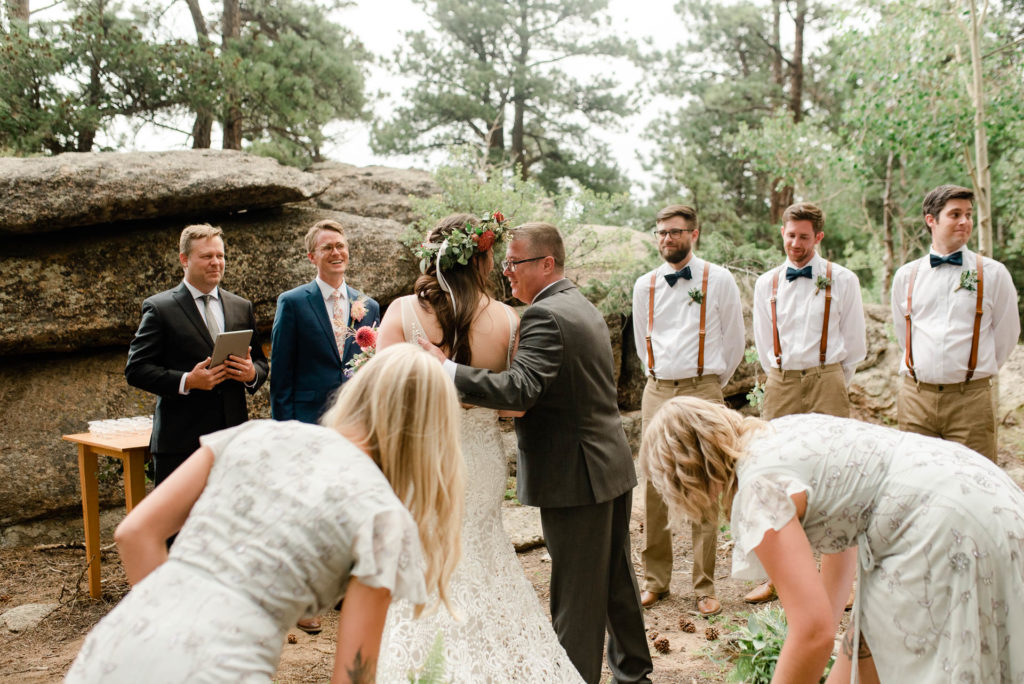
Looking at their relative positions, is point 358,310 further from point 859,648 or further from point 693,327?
point 859,648

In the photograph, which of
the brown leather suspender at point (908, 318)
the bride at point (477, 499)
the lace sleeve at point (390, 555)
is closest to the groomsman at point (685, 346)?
the brown leather suspender at point (908, 318)

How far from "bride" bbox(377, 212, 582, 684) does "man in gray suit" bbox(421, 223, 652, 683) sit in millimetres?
131

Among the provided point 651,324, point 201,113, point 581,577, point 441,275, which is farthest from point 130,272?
point 581,577

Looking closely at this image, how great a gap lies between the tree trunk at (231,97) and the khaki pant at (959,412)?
8.80 m

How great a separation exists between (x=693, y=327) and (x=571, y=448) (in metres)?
1.95

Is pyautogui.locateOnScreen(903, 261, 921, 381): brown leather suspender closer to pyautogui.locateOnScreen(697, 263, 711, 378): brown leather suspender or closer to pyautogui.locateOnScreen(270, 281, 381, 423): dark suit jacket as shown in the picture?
pyautogui.locateOnScreen(697, 263, 711, 378): brown leather suspender

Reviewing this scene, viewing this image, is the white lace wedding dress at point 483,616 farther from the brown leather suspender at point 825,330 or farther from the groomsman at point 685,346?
the brown leather suspender at point 825,330

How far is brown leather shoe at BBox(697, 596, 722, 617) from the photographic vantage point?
4.54m

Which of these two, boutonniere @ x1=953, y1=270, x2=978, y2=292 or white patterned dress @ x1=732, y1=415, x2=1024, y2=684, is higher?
boutonniere @ x1=953, y1=270, x2=978, y2=292

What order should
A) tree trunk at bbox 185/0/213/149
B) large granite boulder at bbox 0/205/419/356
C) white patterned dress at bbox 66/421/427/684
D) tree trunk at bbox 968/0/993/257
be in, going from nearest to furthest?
1. white patterned dress at bbox 66/421/427/684
2. large granite boulder at bbox 0/205/419/356
3. tree trunk at bbox 968/0/993/257
4. tree trunk at bbox 185/0/213/149

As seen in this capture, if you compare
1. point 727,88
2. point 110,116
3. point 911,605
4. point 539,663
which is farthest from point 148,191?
point 727,88

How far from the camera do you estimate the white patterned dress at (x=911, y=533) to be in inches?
77.2

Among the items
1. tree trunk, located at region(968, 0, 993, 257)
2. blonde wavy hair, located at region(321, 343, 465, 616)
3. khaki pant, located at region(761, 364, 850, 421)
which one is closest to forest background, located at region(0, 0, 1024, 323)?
tree trunk, located at region(968, 0, 993, 257)

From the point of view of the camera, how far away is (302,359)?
177 inches
